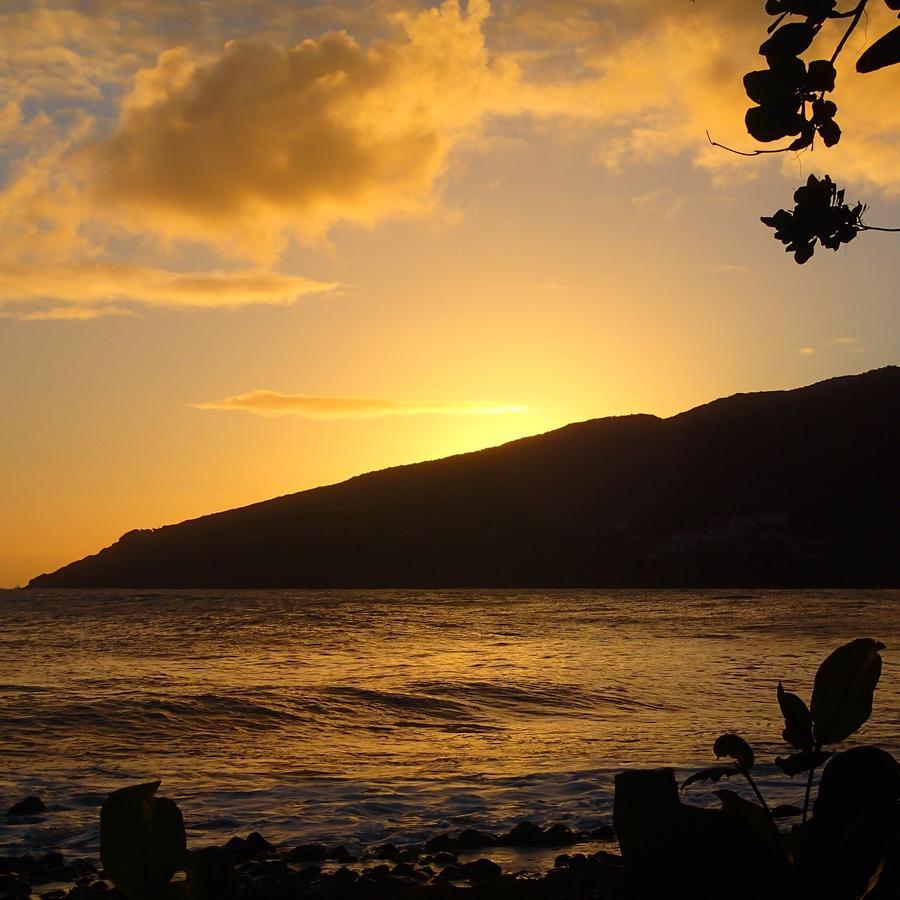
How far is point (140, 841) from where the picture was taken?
116 centimetres

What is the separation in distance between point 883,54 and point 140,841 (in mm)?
1933

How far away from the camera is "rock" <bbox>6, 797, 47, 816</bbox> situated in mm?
11344

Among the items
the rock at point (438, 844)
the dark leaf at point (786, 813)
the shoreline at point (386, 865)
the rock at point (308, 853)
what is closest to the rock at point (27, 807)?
the shoreline at point (386, 865)

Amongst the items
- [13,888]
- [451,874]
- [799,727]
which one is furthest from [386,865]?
[799,727]

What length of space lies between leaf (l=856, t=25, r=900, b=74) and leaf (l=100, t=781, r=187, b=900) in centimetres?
187

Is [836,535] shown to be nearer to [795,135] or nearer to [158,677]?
[158,677]

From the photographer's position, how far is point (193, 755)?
1569 cm

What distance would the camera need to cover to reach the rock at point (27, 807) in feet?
37.2

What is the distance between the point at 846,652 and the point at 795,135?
1548 millimetres

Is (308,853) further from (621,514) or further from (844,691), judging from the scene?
(621,514)

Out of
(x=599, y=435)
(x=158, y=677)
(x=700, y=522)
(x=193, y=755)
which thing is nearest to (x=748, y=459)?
(x=700, y=522)

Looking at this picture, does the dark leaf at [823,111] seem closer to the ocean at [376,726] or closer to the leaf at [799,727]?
the leaf at [799,727]

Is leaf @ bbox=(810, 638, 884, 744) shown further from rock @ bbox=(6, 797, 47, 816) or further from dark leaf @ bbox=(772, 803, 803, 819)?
rock @ bbox=(6, 797, 47, 816)

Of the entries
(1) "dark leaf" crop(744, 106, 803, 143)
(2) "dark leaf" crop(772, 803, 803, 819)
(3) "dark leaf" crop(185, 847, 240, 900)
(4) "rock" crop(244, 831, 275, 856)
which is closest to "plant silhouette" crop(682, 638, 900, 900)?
(2) "dark leaf" crop(772, 803, 803, 819)
